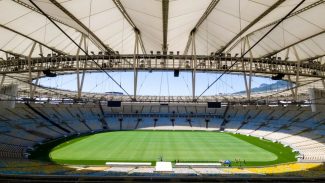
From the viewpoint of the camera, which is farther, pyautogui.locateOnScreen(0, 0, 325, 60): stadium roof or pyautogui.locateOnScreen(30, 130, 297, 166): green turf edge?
pyautogui.locateOnScreen(30, 130, 297, 166): green turf edge

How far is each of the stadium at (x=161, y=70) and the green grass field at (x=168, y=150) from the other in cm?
14

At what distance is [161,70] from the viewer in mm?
22766

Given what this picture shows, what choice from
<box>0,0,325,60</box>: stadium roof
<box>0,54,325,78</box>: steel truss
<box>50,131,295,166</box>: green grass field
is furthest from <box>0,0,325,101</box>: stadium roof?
<box>50,131,295,166</box>: green grass field

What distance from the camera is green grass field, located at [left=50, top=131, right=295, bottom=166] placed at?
31.5 m

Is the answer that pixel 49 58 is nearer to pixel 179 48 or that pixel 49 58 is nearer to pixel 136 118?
pixel 179 48

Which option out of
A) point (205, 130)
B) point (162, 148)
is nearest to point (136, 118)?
point (205, 130)

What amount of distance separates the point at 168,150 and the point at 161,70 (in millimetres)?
17268

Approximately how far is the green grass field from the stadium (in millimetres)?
136

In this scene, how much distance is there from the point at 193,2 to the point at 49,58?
514 inches

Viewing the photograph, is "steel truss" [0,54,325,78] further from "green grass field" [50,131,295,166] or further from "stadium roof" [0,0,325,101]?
"green grass field" [50,131,295,166]

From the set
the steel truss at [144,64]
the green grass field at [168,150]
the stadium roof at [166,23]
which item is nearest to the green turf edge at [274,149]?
the green grass field at [168,150]

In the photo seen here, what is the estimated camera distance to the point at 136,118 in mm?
65562

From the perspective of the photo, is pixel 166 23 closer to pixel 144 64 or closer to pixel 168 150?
pixel 144 64

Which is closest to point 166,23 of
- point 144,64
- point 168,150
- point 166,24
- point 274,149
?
point 166,24
